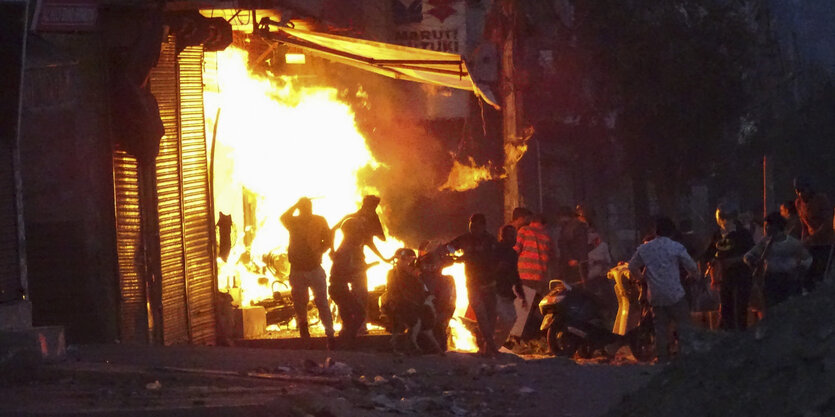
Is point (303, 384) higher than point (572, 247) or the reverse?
the reverse

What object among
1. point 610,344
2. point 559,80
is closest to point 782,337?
point 610,344

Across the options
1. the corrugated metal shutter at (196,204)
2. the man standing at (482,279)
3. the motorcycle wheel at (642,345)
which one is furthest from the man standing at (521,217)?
the corrugated metal shutter at (196,204)

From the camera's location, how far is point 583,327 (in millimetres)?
14656

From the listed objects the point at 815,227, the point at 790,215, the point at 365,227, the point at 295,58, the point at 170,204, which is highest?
the point at 295,58

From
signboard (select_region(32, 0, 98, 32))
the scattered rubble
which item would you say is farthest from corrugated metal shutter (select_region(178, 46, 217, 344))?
the scattered rubble

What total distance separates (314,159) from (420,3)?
19.6ft

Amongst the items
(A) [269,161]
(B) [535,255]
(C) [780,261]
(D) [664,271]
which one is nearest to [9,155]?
(D) [664,271]

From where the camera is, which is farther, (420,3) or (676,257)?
(420,3)

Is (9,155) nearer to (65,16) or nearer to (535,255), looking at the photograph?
(65,16)

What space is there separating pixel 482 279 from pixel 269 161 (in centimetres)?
598

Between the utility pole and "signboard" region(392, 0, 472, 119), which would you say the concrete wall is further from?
"signboard" region(392, 0, 472, 119)

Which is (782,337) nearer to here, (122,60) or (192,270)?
(122,60)

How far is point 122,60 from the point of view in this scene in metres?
13.5

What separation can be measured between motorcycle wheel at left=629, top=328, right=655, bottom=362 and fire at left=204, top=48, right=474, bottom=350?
9.83ft
